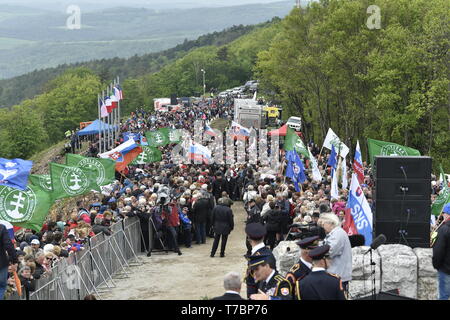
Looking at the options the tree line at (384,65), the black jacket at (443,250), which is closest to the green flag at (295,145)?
the tree line at (384,65)

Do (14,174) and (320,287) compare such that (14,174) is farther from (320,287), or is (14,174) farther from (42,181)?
(320,287)

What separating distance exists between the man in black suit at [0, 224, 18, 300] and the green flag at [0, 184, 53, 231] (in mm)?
3476

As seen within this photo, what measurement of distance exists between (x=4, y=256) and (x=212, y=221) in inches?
Result: 391

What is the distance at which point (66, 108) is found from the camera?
6447 inches

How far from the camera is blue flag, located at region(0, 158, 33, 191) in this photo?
17281 mm

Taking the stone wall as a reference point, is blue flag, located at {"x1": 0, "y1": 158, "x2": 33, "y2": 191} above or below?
above

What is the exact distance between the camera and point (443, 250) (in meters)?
12.2

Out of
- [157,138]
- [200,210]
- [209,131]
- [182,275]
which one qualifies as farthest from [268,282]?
[209,131]

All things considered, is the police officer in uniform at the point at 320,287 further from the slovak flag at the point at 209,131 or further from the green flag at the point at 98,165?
the slovak flag at the point at 209,131

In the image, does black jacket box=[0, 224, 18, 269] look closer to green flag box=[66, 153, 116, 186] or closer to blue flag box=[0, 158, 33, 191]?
blue flag box=[0, 158, 33, 191]

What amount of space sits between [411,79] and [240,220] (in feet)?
64.5

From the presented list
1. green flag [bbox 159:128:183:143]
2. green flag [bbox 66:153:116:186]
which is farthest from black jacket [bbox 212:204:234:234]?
green flag [bbox 159:128:183:143]

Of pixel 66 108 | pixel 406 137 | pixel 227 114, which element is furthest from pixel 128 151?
pixel 66 108
